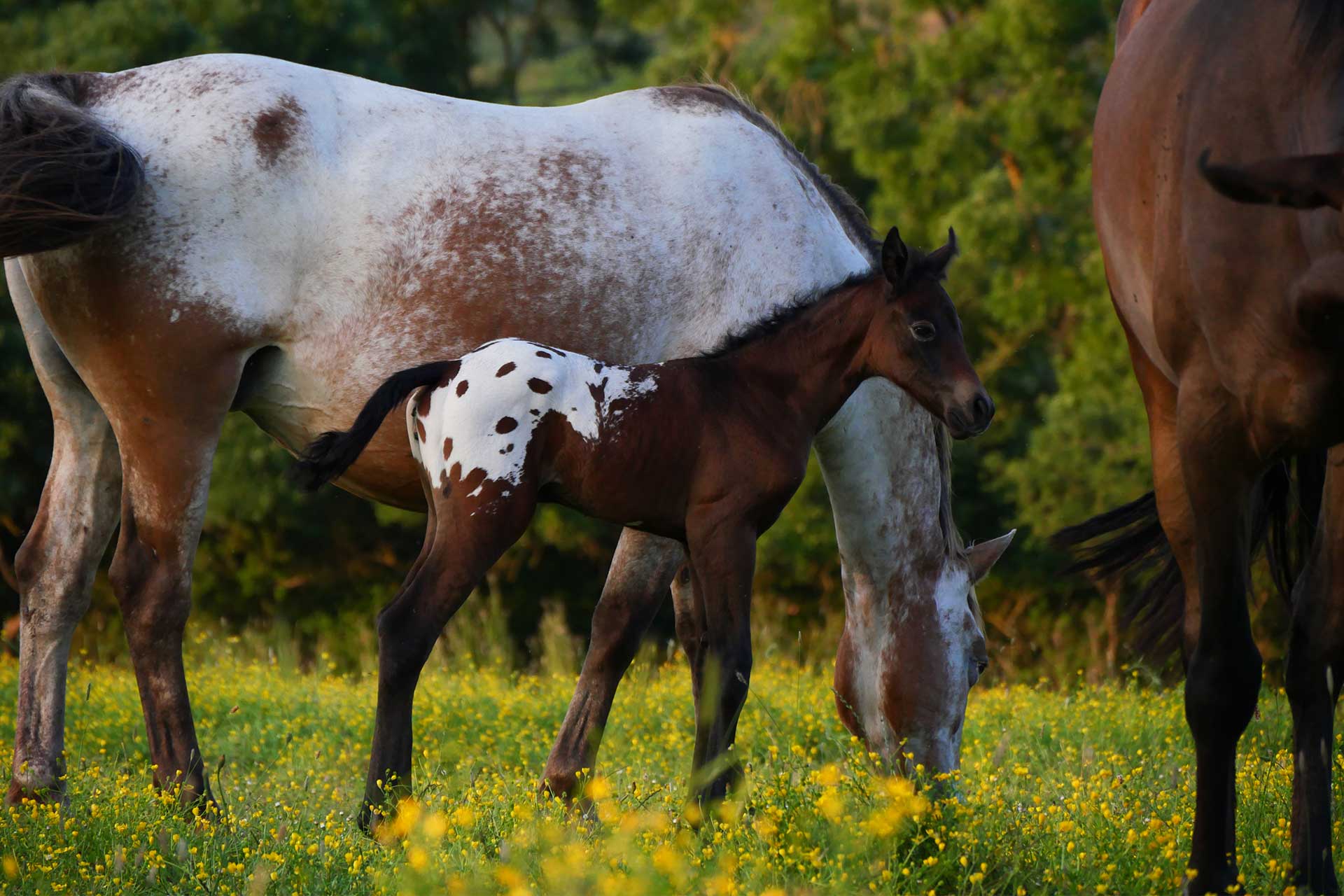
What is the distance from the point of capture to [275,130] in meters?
4.84

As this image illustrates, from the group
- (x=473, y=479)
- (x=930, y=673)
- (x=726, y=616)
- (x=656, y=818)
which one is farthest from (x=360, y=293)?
(x=656, y=818)

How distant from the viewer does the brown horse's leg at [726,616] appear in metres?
4.28

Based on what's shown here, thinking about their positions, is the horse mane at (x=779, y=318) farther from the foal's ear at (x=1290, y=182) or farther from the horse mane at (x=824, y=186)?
the foal's ear at (x=1290, y=182)

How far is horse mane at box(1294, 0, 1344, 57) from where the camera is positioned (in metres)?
3.24

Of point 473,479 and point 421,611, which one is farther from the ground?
point 473,479

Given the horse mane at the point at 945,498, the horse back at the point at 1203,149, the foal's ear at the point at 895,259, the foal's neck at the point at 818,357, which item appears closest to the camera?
the horse back at the point at 1203,149

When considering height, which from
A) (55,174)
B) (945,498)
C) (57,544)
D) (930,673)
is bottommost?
(930,673)

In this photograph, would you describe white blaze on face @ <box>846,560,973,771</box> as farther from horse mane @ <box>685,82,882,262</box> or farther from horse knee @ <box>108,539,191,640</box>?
horse knee @ <box>108,539,191,640</box>

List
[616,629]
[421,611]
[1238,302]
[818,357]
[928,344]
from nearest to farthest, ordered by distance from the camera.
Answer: [1238,302] → [421,611] → [928,344] → [818,357] → [616,629]

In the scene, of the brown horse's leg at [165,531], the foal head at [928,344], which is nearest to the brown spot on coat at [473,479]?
the brown horse's leg at [165,531]

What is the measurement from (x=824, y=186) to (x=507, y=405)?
6.41 feet

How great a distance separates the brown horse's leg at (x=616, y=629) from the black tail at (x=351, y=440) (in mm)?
1250

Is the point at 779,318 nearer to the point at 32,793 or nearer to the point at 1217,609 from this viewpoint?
the point at 1217,609

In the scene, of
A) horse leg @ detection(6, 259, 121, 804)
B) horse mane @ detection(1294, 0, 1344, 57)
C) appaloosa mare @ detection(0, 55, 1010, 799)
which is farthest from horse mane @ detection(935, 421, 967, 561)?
horse leg @ detection(6, 259, 121, 804)
